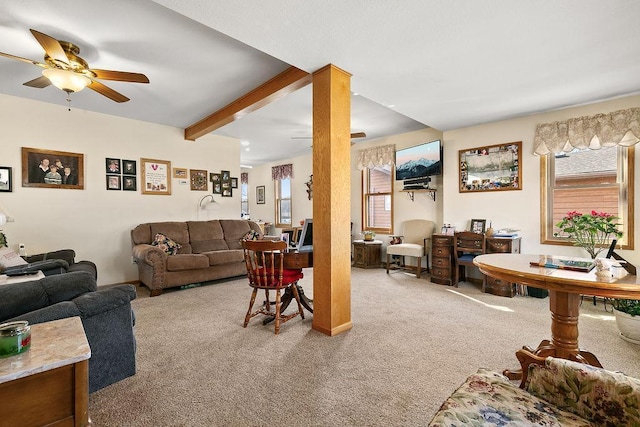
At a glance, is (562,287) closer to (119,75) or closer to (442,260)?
(442,260)

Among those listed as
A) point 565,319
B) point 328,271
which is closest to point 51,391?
point 328,271

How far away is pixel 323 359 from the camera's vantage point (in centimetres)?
217

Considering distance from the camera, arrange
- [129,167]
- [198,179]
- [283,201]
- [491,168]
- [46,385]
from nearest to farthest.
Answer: [46,385] < [491,168] < [129,167] < [198,179] < [283,201]

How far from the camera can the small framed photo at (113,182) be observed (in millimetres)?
4496

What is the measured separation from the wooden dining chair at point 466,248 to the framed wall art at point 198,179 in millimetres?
4508

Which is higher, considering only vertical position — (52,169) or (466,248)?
(52,169)

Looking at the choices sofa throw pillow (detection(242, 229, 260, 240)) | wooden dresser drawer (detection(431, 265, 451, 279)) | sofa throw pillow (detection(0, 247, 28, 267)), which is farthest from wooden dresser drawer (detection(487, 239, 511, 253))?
sofa throw pillow (detection(0, 247, 28, 267))

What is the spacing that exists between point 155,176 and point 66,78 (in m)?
2.53

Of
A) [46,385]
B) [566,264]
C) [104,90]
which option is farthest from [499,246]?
[104,90]

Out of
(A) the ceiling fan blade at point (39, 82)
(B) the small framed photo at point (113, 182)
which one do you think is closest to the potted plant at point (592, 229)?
(A) the ceiling fan blade at point (39, 82)

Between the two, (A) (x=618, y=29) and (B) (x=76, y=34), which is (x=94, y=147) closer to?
(B) (x=76, y=34)

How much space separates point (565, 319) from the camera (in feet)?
5.82

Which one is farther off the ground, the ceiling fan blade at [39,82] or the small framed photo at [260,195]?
the ceiling fan blade at [39,82]

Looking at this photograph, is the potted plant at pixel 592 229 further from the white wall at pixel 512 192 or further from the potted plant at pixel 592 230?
the white wall at pixel 512 192
